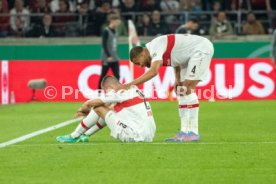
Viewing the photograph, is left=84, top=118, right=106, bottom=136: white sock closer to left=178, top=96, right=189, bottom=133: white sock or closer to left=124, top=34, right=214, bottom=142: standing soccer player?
left=124, top=34, right=214, bottom=142: standing soccer player

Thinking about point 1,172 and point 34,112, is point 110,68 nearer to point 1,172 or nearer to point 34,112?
point 34,112

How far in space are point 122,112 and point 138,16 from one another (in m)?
16.9

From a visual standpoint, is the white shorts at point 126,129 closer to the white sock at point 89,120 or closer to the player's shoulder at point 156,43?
the white sock at point 89,120

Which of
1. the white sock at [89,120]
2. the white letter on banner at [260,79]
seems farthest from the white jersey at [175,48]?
the white letter on banner at [260,79]

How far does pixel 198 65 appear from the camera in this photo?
1473 cm

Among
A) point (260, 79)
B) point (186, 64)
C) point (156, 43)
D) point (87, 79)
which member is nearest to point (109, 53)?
point (87, 79)

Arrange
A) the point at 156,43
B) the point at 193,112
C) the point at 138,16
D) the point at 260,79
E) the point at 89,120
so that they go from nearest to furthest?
the point at 89,120, the point at 156,43, the point at 193,112, the point at 260,79, the point at 138,16

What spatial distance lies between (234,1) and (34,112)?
1047 centimetres

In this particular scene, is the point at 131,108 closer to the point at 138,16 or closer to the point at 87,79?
the point at 87,79

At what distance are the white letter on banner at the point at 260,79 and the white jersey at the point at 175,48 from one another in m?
12.3

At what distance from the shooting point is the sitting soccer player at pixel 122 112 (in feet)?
44.7

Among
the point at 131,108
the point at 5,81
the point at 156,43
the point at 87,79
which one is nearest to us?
the point at 131,108

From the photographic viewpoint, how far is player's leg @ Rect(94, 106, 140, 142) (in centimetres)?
1363

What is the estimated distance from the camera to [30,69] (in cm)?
2773
